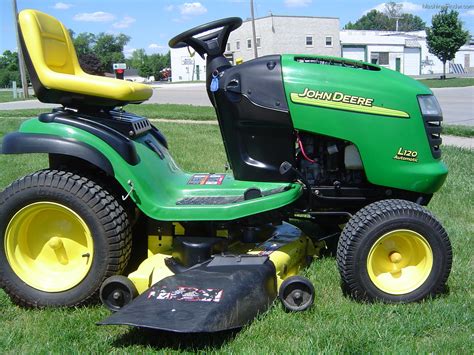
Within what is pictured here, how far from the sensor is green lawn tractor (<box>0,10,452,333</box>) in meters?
2.91

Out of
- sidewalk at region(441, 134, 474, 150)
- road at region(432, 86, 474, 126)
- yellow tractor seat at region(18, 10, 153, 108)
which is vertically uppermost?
yellow tractor seat at region(18, 10, 153, 108)

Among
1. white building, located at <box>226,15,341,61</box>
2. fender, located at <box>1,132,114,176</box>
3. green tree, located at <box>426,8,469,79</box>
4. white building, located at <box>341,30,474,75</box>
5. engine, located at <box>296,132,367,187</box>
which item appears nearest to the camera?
fender, located at <box>1,132,114,176</box>

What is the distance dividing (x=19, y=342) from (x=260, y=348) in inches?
44.5

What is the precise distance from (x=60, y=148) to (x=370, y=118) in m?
1.67

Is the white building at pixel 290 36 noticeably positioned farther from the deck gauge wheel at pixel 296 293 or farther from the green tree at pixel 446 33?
the deck gauge wheel at pixel 296 293

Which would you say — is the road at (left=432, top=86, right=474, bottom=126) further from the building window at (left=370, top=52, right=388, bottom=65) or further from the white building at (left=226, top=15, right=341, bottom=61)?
the building window at (left=370, top=52, right=388, bottom=65)

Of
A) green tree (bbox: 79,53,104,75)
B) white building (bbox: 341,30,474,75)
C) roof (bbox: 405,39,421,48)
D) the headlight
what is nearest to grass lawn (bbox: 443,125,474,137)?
green tree (bbox: 79,53,104,75)

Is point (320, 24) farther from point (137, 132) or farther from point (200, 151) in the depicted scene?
point (137, 132)

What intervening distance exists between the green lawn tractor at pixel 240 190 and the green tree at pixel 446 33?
34.4 m

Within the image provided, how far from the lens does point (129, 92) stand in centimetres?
307

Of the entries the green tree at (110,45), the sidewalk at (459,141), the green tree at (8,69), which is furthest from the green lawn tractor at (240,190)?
the green tree at (110,45)

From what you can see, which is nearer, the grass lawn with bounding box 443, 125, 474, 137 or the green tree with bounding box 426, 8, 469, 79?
the grass lawn with bounding box 443, 125, 474, 137

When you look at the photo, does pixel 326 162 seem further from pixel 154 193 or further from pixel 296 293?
pixel 154 193

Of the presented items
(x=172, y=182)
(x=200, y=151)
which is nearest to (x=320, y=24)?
(x=200, y=151)
